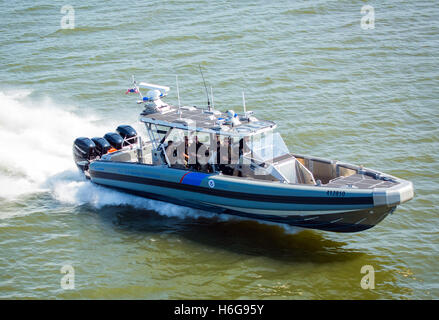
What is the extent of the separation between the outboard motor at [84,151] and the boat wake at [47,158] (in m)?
0.56

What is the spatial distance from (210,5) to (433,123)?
1439 centimetres

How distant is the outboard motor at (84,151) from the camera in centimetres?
1625

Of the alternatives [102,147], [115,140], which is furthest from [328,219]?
[102,147]

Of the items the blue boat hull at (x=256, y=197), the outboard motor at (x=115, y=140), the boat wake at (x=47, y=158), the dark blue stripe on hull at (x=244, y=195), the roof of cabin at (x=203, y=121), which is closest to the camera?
the dark blue stripe on hull at (x=244, y=195)

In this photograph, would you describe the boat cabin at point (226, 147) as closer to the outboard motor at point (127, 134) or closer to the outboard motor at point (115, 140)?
the outboard motor at point (115, 140)

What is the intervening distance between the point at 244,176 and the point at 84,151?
527cm

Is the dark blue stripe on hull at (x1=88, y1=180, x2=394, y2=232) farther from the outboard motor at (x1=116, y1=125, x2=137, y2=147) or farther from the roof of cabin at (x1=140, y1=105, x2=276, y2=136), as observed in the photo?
the outboard motor at (x1=116, y1=125, x2=137, y2=147)

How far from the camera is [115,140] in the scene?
54.1 ft

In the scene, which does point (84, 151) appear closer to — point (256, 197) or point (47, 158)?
point (47, 158)

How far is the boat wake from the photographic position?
1540 centimetres

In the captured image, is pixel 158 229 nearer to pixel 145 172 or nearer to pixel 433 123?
pixel 145 172

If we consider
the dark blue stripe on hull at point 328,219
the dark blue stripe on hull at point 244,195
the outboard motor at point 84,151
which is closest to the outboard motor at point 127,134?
the outboard motor at point 84,151

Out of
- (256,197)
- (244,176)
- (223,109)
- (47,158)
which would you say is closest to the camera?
(256,197)

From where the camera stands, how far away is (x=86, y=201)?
15648 mm
